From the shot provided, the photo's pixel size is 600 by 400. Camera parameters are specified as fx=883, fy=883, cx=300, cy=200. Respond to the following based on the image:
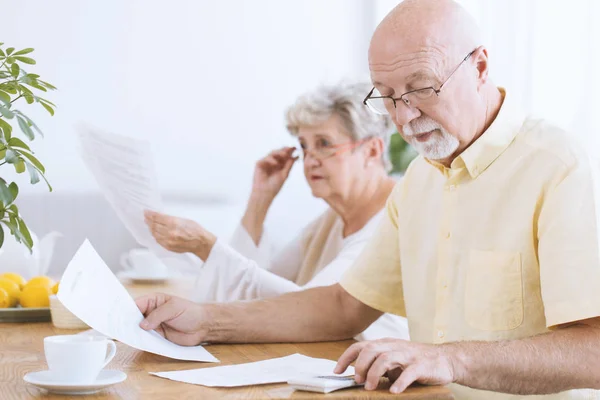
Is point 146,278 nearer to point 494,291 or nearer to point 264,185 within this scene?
point 264,185

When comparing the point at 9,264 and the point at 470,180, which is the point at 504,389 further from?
the point at 9,264

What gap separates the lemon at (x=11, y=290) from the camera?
1790 millimetres

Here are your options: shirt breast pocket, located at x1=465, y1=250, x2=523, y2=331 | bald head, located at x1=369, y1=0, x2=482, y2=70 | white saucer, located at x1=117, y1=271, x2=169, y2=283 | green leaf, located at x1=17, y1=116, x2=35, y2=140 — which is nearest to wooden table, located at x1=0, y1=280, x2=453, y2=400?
shirt breast pocket, located at x1=465, y1=250, x2=523, y2=331

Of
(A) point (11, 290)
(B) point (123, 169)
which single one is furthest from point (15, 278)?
(B) point (123, 169)

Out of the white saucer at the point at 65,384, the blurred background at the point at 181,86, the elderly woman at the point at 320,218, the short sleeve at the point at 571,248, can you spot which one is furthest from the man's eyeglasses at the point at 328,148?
the blurred background at the point at 181,86

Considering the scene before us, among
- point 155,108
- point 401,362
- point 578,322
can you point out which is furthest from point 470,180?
point 155,108

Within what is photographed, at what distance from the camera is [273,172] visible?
2.57 meters

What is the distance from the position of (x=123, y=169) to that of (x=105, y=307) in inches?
26.5

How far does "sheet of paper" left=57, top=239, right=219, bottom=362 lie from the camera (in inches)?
49.1

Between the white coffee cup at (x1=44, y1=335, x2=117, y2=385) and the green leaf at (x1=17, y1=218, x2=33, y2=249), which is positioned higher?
the green leaf at (x1=17, y1=218, x2=33, y2=249)

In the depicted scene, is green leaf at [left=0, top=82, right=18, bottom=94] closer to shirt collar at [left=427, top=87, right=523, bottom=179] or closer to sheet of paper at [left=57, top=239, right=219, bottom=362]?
sheet of paper at [left=57, top=239, right=219, bottom=362]

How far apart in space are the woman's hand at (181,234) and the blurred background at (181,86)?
1.60 metres

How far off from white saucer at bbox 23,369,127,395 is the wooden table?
0.01 meters

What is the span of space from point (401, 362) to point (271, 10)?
9.78ft
